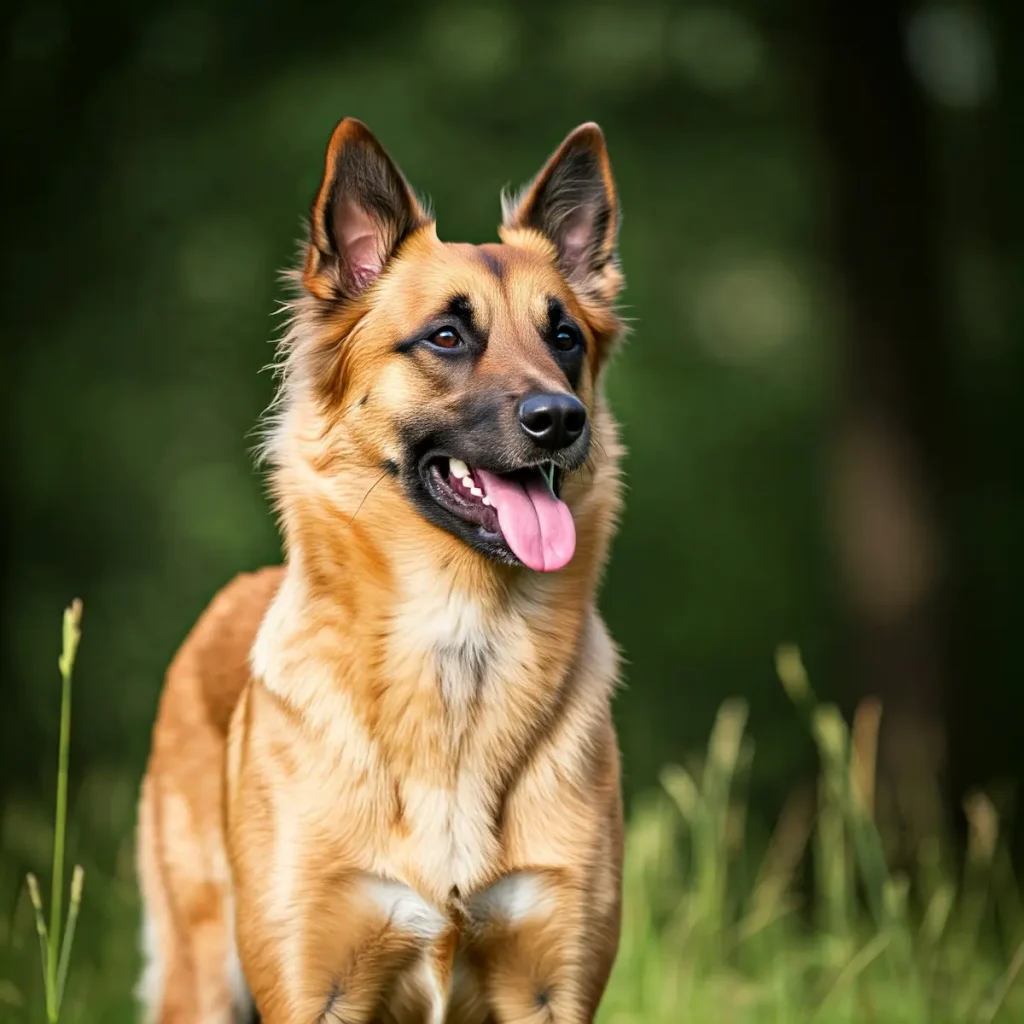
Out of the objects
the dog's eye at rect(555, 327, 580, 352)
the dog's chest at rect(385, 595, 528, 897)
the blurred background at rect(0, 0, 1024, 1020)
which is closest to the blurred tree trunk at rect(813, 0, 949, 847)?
the blurred background at rect(0, 0, 1024, 1020)

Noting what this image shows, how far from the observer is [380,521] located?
366 centimetres

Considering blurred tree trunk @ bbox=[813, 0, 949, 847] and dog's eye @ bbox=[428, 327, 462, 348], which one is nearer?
dog's eye @ bbox=[428, 327, 462, 348]

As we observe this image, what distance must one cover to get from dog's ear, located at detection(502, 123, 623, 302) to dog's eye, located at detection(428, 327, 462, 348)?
2.03 feet

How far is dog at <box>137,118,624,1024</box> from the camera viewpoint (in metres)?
3.37

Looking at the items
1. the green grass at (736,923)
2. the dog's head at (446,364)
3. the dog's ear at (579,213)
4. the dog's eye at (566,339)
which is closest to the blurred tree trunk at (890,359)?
the green grass at (736,923)

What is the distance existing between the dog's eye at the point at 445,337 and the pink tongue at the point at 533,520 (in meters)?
0.38

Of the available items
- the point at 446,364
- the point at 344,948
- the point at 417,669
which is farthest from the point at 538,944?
the point at 446,364

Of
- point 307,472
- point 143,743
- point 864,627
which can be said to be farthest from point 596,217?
point 864,627

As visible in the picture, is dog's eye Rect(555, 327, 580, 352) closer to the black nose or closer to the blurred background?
the black nose

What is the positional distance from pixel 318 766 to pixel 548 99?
7896 millimetres

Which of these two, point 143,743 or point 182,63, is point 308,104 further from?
point 143,743

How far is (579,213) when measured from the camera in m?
4.25

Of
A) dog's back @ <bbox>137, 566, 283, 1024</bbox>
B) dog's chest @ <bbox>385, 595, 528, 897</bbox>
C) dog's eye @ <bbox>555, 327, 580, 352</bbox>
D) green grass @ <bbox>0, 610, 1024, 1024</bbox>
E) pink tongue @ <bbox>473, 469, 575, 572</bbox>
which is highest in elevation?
dog's eye @ <bbox>555, 327, 580, 352</bbox>

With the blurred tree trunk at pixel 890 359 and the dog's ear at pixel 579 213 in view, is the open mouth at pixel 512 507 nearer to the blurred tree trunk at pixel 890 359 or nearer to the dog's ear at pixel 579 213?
the dog's ear at pixel 579 213
